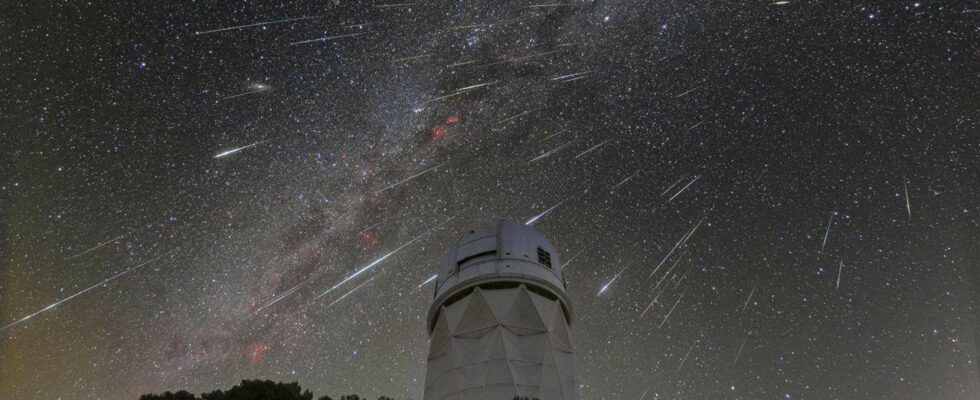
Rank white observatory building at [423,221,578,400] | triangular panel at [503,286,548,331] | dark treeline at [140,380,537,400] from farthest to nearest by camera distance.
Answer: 1. triangular panel at [503,286,548,331]
2. white observatory building at [423,221,578,400]
3. dark treeline at [140,380,537,400]

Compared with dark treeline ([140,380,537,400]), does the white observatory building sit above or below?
below

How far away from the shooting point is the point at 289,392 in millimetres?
13945

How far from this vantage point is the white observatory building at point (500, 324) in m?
16.5

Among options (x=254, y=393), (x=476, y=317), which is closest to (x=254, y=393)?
(x=254, y=393)

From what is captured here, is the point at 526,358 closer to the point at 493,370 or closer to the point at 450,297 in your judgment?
the point at 493,370

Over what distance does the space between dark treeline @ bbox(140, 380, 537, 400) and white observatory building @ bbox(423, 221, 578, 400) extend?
2672mm

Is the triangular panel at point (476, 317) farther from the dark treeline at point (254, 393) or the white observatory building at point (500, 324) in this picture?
the dark treeline at point (254, 393)

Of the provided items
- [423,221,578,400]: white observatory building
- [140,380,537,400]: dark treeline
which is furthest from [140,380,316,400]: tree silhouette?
[423,221,578,400]: white observatory building

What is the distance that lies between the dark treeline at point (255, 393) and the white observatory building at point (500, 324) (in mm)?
2672

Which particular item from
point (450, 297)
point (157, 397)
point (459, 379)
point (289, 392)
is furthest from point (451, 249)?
point (157, 397)

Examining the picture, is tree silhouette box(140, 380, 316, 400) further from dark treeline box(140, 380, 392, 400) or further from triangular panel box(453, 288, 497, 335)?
triangular panel box(453, 288, 497, 335)

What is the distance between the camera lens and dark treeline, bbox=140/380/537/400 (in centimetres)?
1334

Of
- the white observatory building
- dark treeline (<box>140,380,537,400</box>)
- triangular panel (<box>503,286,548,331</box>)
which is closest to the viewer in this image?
dark treeline (<box>140,380,537,400</box>)

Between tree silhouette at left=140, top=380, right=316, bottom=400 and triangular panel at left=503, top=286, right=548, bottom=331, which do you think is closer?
tree silhouette at left=140, top=380, right=316, bottom=400
